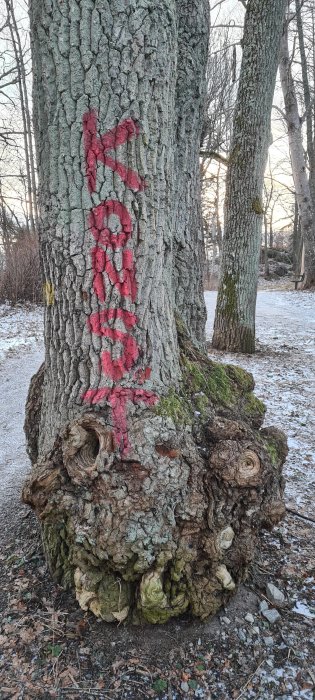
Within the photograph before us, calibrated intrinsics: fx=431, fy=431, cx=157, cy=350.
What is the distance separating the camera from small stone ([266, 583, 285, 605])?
180cm

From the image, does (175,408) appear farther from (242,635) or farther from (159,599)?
(242,635)

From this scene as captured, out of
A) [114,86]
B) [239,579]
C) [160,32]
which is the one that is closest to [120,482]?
[239,579]

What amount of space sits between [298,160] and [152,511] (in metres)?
11.9

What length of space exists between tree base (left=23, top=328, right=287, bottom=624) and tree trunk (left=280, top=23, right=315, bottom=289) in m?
10.3

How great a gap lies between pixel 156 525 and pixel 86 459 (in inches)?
14.4

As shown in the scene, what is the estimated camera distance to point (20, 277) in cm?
1046

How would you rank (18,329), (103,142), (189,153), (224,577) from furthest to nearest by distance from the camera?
(18,329)
(189,153)
(224,577)
(103,142)

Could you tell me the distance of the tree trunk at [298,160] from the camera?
10086 millimetres

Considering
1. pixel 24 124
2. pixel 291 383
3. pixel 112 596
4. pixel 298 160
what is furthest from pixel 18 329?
pixel 24 124

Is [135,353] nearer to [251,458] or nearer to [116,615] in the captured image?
[251,458]

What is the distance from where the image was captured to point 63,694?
1.43 metres

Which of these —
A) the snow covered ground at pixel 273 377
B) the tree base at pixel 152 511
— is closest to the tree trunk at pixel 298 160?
the snow covered ground at pixel 273 377

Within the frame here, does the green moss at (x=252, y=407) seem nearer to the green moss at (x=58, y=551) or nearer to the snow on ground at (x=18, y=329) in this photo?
the green moss at (x=58, y=551)

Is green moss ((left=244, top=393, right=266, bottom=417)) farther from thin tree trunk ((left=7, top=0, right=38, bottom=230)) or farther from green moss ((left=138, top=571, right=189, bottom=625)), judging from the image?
thin tree trunk ((left=7, top=0, right=38, bottom=230))
